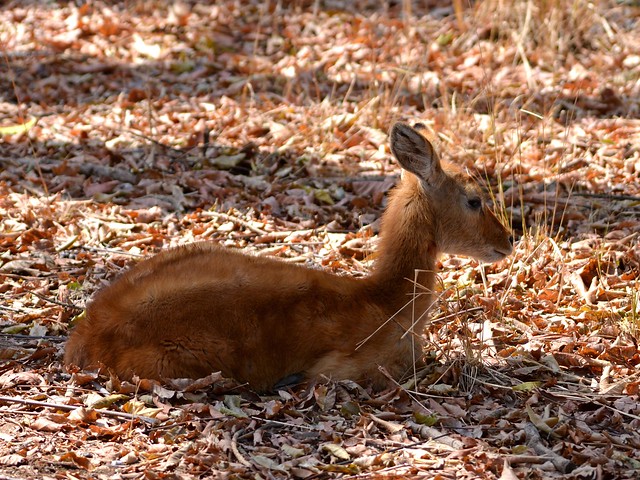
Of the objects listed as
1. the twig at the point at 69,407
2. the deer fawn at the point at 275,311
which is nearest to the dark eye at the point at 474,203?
the deer fawn at the point at 275,311

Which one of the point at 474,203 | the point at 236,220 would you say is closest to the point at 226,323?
the point at 474,203

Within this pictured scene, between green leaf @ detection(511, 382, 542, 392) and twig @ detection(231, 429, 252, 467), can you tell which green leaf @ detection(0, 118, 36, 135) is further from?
green leaf @ detection(511, 382, 542, 392)

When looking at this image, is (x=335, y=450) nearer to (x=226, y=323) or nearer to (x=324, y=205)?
(x=226, y=323)

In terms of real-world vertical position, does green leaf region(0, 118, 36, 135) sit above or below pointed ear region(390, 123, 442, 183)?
below

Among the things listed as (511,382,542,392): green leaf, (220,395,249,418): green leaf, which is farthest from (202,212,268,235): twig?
(511,382,542,392): green leaf

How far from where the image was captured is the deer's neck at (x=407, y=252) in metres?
6.13

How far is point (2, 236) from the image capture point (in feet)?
25.8

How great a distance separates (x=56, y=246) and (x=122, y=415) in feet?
9.68

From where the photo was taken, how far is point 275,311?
5.68m

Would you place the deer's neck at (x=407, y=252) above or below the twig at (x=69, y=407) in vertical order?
above

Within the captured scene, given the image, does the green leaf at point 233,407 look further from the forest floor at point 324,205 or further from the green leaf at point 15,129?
the green leaf at point 15,129

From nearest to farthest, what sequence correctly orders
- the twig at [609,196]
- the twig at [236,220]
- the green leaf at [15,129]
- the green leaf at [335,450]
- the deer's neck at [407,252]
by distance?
1. the green leaf at [335,450]
2. the deer's neck at [407,252]
3. the twig at [236,220]
4. the twig at [609,196]
5. the green leaf at [15,129]

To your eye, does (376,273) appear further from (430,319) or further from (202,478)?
(202,478)

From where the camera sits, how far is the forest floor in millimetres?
5129
